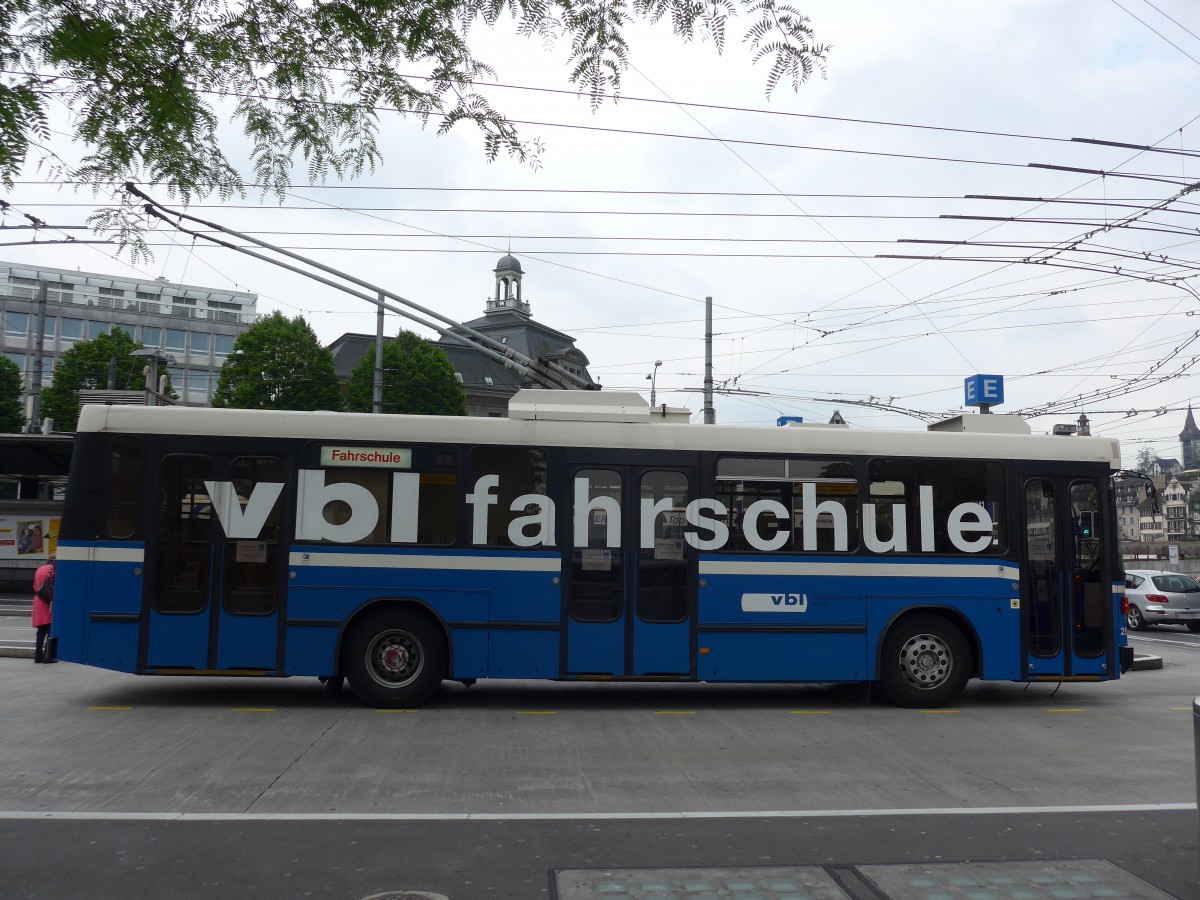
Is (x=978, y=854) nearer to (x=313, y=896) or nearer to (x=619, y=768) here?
(x=619, y=768)

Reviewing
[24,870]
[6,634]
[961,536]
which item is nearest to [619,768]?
[24,870]

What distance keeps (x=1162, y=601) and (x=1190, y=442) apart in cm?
14281

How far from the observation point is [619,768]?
25.5 ft

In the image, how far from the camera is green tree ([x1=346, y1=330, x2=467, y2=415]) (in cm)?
5444

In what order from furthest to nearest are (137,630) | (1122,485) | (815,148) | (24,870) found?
(815,148) < (1122,485) < (137,630) < (24,870)

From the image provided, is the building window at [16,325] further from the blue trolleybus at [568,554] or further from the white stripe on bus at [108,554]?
the blue trolleybus at [568,554]

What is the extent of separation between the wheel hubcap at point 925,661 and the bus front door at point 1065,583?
0.90 metres

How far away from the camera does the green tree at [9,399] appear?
187ft

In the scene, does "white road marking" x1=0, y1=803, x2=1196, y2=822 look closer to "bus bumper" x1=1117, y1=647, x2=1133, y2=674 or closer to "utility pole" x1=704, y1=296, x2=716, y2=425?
"bus bumper" x1=1117, y1=647, x2=1133, y2=674

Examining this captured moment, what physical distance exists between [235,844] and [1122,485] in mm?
10385

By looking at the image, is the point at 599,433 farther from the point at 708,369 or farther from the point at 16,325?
the point at 16,325

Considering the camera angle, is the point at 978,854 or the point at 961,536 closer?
the point at 978,854

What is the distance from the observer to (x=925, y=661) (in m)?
10.9

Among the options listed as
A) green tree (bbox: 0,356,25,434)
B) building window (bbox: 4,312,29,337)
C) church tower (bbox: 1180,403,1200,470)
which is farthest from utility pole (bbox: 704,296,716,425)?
church tower (bbox: 1180,403,1200,470)
